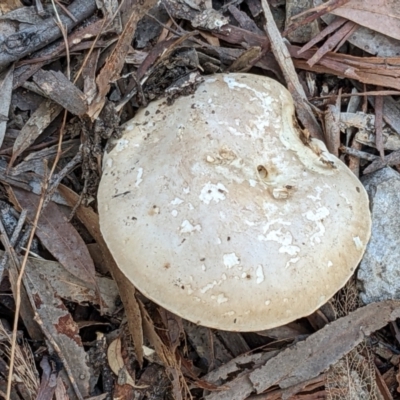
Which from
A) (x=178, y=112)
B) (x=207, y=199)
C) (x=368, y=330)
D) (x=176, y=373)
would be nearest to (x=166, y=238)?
(x=207, y=199)

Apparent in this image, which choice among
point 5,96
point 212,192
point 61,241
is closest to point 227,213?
point 212,192

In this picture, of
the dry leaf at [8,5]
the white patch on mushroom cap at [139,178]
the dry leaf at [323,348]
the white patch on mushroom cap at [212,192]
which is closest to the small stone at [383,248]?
the dry leaf at [323,348]

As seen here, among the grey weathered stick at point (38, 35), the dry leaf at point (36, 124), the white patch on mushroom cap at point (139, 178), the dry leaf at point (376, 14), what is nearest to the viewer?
the white patch on mushroom cap at point (139, 178)

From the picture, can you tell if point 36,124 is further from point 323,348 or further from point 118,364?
point 323,348

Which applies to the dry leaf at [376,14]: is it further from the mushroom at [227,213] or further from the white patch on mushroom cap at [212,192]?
the white patch on mushroom cap at [212,192]

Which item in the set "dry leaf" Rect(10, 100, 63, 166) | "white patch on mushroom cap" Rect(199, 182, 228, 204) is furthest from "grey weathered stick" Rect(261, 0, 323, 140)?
"dry leaf" Rect(10, 100, 63, 166)

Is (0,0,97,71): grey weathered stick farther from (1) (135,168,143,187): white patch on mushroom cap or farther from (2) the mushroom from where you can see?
(1) (135,168,143,187): white patch on mushroom cap

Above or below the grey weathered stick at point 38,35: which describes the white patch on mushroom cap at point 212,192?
below
